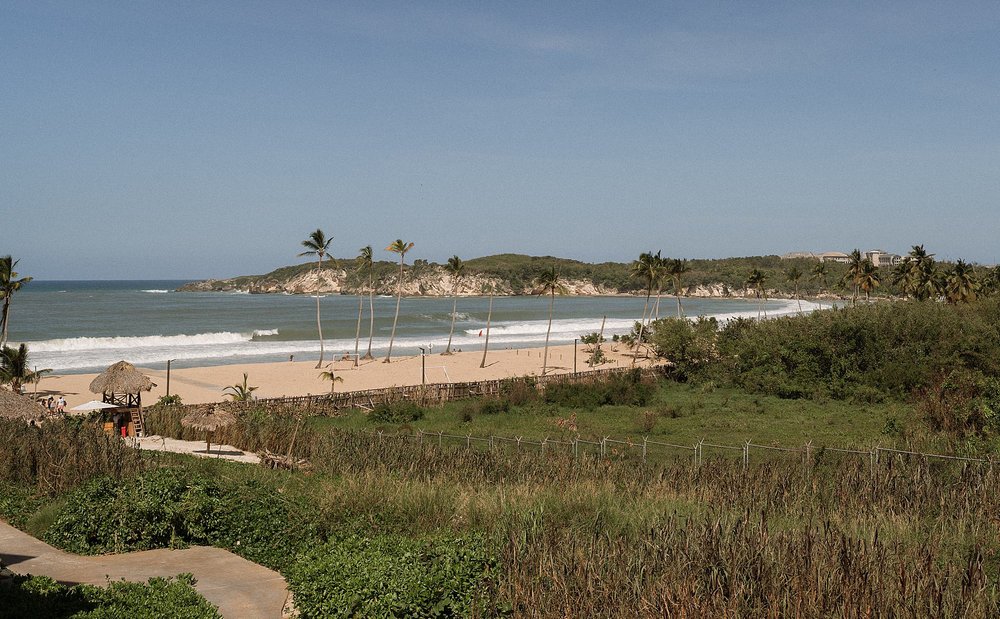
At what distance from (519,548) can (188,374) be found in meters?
44.0

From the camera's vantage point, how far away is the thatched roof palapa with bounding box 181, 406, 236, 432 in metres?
21.9

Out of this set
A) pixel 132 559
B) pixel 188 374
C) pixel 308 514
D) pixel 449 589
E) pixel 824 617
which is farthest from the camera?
pixel 188 374

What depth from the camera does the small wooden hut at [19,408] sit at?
22.0m

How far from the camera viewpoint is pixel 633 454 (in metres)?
21.8

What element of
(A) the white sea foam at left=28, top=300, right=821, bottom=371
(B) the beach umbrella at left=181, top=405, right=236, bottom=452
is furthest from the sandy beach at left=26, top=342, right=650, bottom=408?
(B) the beach umbrella at left=181, top=405, right=236, bottom=452

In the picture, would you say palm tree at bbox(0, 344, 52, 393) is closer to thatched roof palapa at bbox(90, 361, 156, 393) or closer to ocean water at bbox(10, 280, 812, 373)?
thatched roof palapa at bbox(90, 361, 156, 393)

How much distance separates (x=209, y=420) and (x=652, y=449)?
12.5 metres

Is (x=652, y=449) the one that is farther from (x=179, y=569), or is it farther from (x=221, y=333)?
(x=221, y=333)

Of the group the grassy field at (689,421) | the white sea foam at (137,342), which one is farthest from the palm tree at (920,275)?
the white sea foam at (137,342)

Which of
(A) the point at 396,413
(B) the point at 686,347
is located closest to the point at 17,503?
(A) the point at 396,413

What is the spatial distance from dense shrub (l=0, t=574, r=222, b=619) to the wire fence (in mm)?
9203

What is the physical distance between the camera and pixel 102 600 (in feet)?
27.3

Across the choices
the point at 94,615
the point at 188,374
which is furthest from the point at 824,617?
the point at 188,374

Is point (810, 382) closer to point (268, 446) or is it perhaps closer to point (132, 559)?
point (268, 446)
